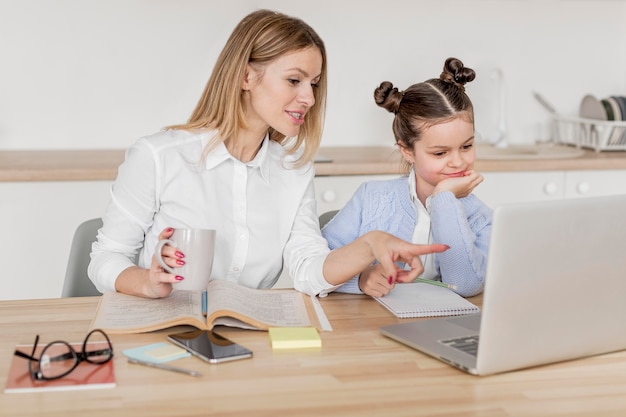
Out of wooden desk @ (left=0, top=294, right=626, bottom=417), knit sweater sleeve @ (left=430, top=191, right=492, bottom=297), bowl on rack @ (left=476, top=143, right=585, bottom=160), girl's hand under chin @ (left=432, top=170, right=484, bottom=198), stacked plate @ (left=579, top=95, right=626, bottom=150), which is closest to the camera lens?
wooden desk @ (left=0, top=294, right=626, bottom=417)

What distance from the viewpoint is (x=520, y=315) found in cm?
115

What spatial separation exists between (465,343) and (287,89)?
0.72 m

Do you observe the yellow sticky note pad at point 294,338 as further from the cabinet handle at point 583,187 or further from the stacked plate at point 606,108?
the stacked plate at point 606,108

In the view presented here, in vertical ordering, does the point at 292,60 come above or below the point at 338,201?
above

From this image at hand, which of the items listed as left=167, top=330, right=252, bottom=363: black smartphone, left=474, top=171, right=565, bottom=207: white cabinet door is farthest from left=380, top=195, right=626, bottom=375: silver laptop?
left=474, top=171, right=565, bottom=207: white cabinet door

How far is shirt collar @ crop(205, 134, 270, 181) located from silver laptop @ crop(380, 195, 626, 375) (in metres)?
0.68

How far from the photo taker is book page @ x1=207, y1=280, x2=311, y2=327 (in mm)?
1397

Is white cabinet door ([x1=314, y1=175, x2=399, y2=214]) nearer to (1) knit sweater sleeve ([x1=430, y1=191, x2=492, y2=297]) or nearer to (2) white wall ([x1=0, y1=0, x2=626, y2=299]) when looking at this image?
(2) white wall ([x1=0, y1=0, x2=626, y2=299])

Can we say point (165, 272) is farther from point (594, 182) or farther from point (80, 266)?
point (594, 182)

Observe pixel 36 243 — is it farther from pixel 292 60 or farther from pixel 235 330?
pixel 235 330

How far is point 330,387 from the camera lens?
114cm

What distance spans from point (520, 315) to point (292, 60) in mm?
829

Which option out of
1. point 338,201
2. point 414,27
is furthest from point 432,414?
point 414,27

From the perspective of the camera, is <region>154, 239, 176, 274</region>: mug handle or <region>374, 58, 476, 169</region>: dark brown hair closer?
<region>154, 239, 176, 274</region>: mug handle
